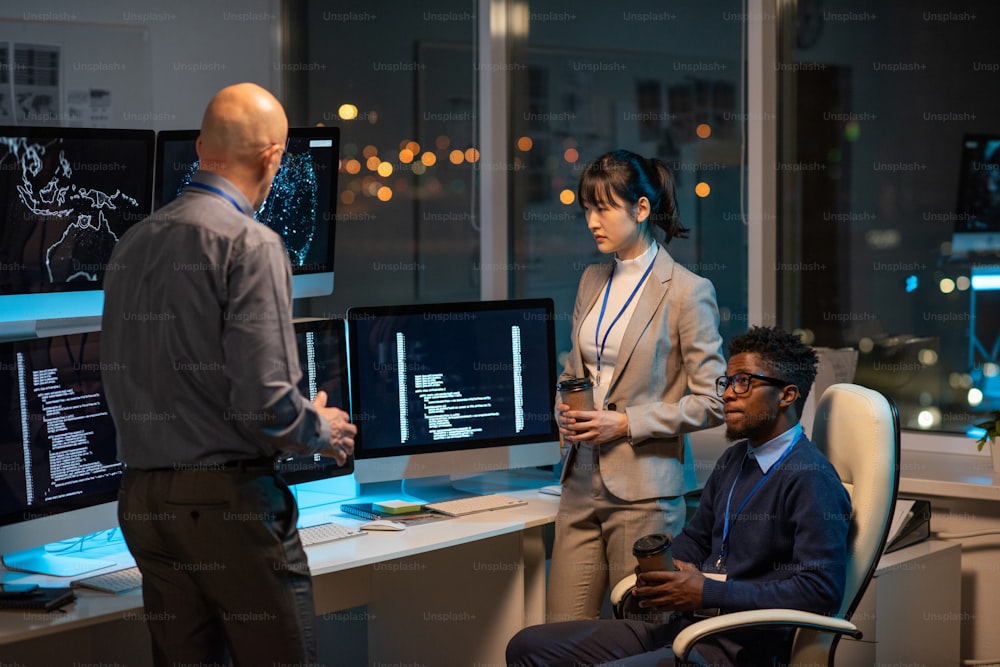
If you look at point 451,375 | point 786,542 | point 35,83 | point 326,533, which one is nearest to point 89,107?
point 35,83

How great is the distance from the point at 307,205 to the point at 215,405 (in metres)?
1.21

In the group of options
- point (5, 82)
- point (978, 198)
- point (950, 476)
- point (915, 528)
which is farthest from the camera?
point (5, 82)

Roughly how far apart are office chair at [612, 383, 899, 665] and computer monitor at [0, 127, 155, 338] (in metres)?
1.58

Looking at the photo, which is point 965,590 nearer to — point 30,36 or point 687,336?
point 687,336

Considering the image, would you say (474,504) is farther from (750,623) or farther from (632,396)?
(750,623)

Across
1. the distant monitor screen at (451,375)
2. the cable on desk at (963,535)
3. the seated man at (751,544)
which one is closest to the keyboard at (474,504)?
the distant monitor screen at (451,375)

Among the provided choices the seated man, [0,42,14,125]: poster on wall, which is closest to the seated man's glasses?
the seated man

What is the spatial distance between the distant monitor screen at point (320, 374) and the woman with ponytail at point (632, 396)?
0.63 metres

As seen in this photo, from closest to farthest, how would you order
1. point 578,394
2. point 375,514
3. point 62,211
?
point 62,211, point 578,394, point 375,514

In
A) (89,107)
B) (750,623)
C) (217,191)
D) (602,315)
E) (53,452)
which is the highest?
(89,107)

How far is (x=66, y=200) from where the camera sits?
101 inches

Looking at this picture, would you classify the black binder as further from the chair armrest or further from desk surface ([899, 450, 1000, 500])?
the chair armrest

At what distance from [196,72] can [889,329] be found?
2.88 meters

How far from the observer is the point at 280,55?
4.93m
